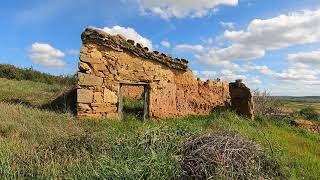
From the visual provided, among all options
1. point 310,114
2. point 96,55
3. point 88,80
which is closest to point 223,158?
point 88,80

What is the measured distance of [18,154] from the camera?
6.91 metres

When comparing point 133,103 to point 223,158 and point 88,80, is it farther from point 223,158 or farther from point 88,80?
point 223,158

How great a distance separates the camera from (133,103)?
16.2m

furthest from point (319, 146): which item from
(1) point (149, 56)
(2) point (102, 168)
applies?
(2) point (102, 168)

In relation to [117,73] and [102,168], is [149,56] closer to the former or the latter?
[117,73]

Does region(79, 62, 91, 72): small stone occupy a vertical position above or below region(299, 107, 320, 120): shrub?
above

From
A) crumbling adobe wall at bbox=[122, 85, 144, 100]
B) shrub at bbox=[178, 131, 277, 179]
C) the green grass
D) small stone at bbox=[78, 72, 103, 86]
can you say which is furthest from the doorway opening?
shrub at bbox=[178, 131, 277, 179]

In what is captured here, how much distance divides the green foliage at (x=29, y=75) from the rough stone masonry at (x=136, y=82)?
19785 mm

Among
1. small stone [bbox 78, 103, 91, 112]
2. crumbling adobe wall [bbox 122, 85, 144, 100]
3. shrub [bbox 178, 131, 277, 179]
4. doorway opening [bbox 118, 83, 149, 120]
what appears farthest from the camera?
crumbling adobe wall [bbox 122, 85, 144, 100]

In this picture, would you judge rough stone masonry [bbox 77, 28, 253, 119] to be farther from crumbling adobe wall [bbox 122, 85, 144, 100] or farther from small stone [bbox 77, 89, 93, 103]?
crumbling adobe wall [bbox 122, 85, 144, 100]

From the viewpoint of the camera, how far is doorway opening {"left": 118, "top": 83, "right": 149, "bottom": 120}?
45.8 ft

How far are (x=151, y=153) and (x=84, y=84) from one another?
24.1 ft

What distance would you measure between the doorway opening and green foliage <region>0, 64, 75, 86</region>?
55.6ft

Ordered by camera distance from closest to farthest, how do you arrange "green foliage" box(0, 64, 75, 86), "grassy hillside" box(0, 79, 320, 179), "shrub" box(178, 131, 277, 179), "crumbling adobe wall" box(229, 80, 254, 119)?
1. "grassy hillside" box(0, 79, 320, 179)
2. "shrub" box(178, 131, 277, 179)
3. "crumbling adobe wall" box(229, 80, 254, 119)
4. "green foliage" box(0, 64, 75, 86)
